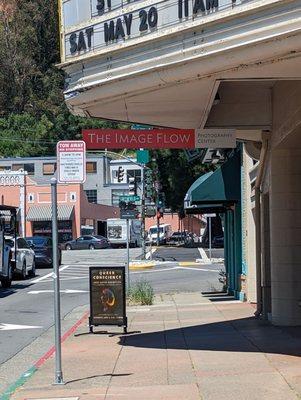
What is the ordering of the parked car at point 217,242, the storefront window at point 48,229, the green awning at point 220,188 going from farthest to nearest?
the storefront window at point 48,229 → the parked car at point 217,242 → the green awning at point 220,188

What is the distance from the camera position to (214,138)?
1267 centimetres

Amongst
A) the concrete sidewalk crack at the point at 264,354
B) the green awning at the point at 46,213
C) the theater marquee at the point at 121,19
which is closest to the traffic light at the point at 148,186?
the concrete sidewalk crack at the point at 264,354

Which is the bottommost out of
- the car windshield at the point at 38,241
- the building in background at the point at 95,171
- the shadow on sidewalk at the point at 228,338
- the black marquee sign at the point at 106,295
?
the shadow on sidewalk at the point at 228,338

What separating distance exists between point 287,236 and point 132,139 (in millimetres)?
3608

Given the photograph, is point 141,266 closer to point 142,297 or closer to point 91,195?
point 142,297

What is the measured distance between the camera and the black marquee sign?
1371cm

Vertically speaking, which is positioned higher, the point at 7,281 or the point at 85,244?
the point at 85,244

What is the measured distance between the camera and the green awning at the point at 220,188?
17.6m

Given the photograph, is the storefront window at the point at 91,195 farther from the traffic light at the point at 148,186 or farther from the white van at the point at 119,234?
the traffic light at the point at 148,186

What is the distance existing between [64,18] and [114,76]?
4.09ft

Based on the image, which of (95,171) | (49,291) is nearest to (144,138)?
(49,291)

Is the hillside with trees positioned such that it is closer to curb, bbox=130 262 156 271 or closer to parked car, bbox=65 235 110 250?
parked car, bbox=65 235 110 250

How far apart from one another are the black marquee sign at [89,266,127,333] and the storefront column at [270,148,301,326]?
9.33 feet

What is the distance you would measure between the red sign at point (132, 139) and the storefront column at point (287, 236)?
228 centimetres
